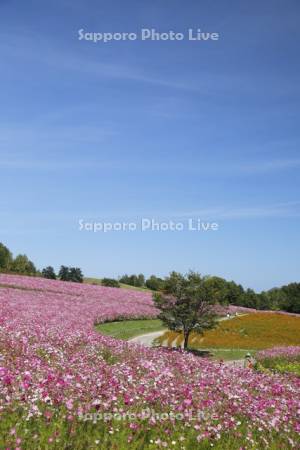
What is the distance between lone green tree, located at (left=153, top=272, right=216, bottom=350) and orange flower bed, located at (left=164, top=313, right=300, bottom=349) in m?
3.03

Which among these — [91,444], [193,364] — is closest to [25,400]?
[91,444]

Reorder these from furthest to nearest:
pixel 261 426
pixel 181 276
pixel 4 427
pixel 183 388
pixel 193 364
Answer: pixel 181 276
pixel 193 364
pixel 183 388
pixel 261 426
pixel 4 427

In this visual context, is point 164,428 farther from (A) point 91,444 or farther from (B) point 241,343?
(B) point 241,343

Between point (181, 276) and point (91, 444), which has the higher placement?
point (181, 276)

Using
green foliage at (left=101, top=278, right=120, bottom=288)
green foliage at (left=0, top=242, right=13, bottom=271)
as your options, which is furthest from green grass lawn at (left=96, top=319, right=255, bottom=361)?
green foliage at (left=0, top=242, right=13, bottom=271)

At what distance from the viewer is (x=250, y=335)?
38.2 metres

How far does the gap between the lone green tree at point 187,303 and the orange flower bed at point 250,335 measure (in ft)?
9.96

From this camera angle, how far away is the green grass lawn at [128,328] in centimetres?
3338

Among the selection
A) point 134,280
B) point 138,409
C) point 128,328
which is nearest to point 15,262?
point 134,280

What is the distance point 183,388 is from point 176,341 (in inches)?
916

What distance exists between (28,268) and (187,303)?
71.1 m

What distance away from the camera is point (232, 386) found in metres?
10.6

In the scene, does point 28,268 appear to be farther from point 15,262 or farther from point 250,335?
point 250,335

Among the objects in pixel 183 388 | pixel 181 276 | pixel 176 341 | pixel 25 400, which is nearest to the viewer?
pixel 25 400
